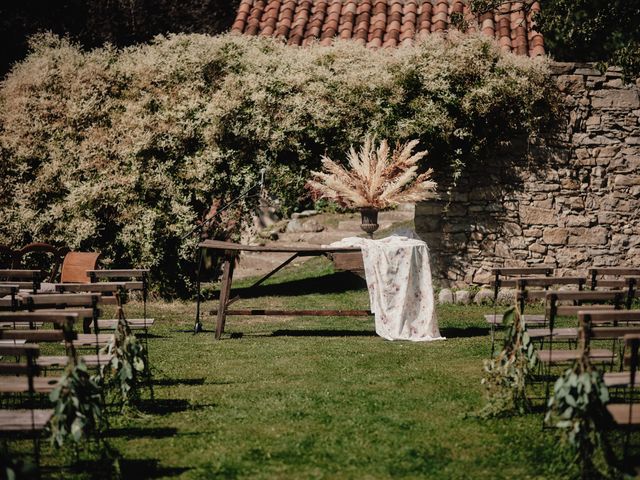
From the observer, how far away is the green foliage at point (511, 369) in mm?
5789

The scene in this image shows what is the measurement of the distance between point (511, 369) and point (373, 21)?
12073 millimetres

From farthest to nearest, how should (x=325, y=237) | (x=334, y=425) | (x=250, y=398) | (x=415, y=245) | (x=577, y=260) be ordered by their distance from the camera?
(x=325, y=237) < (x=577, y=260) < (x=415, y=245) < (x=250, y=398) < (x=334, y=425)

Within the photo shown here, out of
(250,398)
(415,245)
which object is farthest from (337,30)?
(250,398)

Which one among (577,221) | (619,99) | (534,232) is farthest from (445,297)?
(619,99)

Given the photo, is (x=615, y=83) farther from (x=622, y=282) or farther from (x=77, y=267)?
(x=77, y=267)

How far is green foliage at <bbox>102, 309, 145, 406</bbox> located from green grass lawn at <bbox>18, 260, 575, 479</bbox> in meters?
0.30

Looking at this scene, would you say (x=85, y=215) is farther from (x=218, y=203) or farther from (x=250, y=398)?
(x=250, y=398)

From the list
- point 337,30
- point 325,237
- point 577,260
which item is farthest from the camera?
point 337,30

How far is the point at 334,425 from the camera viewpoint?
18.9 feet

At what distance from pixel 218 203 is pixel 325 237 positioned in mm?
2480

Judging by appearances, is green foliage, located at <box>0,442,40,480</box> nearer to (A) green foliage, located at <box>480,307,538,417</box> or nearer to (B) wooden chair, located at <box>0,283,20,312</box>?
(A) green foliage, located at <box>480,307,538,417</box>

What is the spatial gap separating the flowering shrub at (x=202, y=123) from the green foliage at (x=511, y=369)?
663 cm

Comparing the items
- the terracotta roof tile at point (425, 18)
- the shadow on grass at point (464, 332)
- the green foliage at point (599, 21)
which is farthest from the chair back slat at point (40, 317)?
the terracotta roof tile at point (425, 18)

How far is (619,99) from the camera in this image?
40.3 feet
